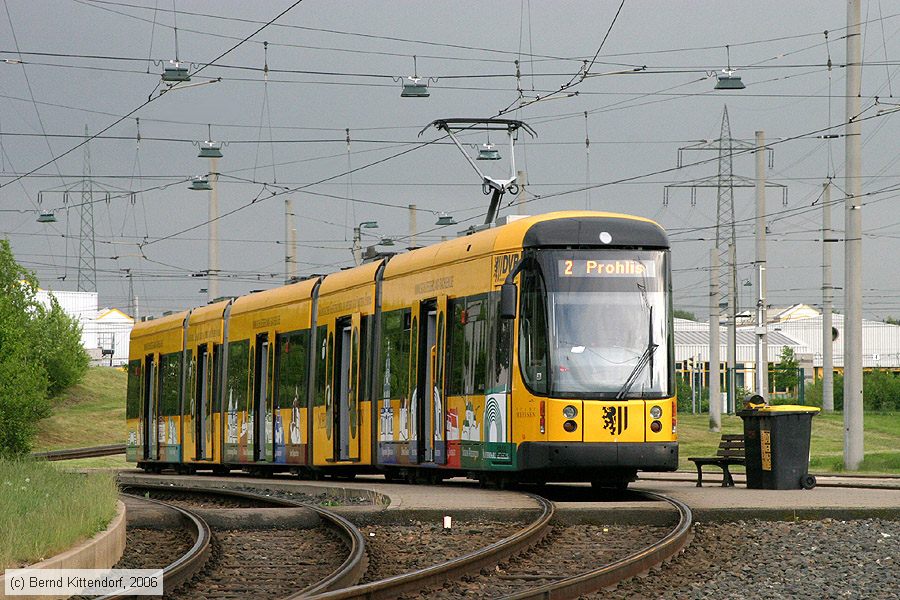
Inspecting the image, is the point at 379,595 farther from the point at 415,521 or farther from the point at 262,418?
the point at 262,418

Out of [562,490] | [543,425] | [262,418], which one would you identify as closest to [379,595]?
[543,425]

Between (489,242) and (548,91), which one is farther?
(548,91)

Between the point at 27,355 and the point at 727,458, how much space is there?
48949mm

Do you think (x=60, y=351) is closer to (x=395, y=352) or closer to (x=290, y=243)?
(x=290, y=243)

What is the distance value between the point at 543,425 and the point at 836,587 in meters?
7.25

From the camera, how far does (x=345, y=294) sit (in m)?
24.6

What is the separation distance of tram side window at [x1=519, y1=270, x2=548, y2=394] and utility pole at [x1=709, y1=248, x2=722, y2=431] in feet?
111

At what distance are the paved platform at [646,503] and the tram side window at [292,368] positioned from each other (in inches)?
158

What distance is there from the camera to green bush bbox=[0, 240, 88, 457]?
62969 mm

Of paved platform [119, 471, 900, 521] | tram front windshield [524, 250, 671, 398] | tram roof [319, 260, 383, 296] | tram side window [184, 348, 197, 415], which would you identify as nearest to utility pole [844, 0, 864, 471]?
paved platform [119, 471, 900, 521]

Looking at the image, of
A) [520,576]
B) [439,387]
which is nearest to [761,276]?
[439,387]

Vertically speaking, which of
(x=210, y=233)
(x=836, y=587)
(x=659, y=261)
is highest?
(x=210, y=233)

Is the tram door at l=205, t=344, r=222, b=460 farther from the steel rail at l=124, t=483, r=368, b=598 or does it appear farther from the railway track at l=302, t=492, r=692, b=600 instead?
the railway track at l=302, t=492, r=692, b=600

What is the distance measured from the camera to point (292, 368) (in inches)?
1060
